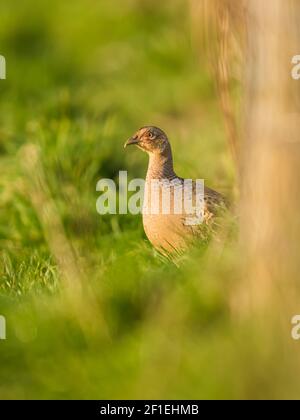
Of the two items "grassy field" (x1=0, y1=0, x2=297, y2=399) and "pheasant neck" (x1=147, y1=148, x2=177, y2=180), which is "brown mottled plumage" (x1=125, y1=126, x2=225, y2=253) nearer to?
"pheasant neck" (x1=147, y1=148, x2=177, y2=180)

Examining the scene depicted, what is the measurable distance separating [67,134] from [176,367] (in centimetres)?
421

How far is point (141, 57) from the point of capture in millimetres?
12359

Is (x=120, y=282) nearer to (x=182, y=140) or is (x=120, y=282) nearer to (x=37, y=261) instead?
(x=37, y=261)

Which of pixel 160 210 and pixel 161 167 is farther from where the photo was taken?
pixel 161 167

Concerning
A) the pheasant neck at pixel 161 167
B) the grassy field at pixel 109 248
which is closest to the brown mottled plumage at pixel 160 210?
the pheasant neck at pixel 161 167

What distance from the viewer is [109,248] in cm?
648

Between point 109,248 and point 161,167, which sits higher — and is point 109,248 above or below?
below

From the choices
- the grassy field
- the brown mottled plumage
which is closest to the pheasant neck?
the brown mottled plumage

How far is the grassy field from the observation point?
4238mm

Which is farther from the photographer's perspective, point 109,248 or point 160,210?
point 109,248

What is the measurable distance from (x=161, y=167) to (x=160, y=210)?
1.76 ft

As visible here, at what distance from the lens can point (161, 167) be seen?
6520 millimetres
